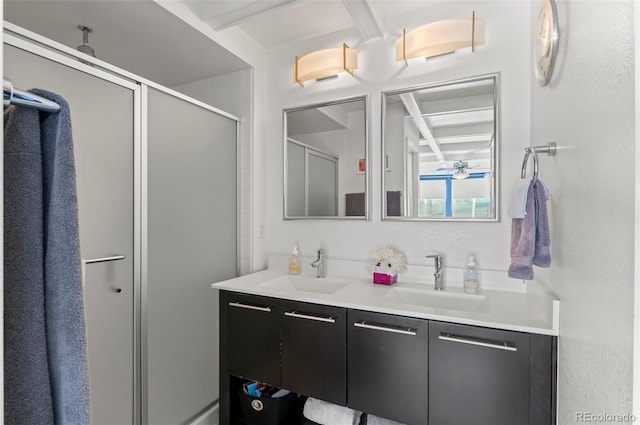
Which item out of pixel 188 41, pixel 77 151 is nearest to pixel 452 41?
pixel 188 41

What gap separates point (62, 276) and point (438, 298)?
1564mm

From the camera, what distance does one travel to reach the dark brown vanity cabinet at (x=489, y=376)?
1119 millimetres

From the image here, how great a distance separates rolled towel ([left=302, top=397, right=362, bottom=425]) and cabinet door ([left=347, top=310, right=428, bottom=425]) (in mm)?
176

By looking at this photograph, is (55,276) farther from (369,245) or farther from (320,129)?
(320,129)

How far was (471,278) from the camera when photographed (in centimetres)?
162

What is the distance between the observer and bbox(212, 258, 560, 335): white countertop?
118 cm

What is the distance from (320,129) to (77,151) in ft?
4.41

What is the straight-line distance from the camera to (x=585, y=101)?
83 cm

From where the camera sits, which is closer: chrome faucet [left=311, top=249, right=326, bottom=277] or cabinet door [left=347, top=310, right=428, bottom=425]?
cabinet door [left=347, top=310, right=428, bottom=425]

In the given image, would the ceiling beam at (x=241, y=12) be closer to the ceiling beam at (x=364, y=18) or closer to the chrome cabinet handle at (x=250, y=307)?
the ceiling beam at (x=364, y=18)

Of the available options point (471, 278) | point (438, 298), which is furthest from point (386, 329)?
point (471, 278)

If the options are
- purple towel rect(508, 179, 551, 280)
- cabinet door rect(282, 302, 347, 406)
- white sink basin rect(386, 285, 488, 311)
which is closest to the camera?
purple towel rect(508, 179, 551, 280)

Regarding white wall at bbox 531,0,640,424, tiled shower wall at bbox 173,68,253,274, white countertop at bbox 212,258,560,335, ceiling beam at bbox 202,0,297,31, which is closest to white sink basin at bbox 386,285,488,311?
white countertop at bbox 212,258,560,335

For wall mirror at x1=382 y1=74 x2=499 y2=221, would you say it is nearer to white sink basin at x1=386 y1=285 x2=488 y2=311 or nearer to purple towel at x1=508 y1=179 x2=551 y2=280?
white sink basin at x1=386 y1=285 x2=488 y2=311
